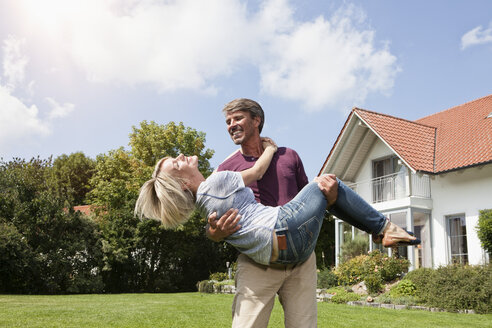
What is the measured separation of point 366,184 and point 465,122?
449 centimetres

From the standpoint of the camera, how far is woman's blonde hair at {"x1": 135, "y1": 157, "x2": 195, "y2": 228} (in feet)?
9.00

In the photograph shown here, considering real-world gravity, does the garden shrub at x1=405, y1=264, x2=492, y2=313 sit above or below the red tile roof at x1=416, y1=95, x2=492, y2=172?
below

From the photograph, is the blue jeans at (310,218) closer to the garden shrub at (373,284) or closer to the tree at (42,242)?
the garden shrub at (373,284)

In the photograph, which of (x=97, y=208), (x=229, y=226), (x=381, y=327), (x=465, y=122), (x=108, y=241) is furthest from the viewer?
(x=97, y=208)

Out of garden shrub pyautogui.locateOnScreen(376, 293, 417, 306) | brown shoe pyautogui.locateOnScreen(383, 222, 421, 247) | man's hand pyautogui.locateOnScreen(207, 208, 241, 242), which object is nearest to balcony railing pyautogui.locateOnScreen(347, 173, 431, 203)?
garden shrub pyautogui.locateOnScreen(376, 293, 417, 306)

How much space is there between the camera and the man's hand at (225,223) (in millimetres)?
2594

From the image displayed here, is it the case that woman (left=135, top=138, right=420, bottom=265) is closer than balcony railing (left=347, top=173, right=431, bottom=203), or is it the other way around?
woman (left=135, top=138, right=420, bottom=265)

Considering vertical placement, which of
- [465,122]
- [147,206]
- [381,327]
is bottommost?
[381,327]

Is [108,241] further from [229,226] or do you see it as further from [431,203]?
[229,226]

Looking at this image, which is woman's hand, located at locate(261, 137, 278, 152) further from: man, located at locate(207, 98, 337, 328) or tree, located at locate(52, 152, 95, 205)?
tree, located at locate(52, 152, 95, 205)

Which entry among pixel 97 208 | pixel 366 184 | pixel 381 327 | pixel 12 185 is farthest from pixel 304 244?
pixel 97 208

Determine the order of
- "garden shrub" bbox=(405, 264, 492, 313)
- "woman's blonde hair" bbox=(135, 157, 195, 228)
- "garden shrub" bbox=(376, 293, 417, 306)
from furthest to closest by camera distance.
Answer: "garden shrub" bbox=(376, 293, 417, 306) < "garden shrub" bbox=(405, 264, 492, 313) < "woman's blonde hair" bbox=(135, 157, 195, 228)

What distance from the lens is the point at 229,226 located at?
8.52ft

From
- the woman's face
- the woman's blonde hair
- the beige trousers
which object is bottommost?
the beige trousers
